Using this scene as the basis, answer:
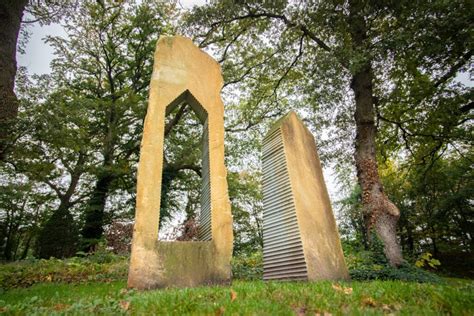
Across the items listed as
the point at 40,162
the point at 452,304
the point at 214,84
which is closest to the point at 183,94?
the point at 214,84

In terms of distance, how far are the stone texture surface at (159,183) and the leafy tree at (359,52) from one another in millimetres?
4822

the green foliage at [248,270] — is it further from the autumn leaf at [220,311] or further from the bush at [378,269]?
the autumn leaf at [220,311]

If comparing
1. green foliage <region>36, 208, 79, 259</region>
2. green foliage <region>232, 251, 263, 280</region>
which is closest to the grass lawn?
green foliage <region>232, 251, 263, 280</region>

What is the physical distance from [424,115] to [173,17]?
46.5 ft

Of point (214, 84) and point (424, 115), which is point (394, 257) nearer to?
point (214, 84)

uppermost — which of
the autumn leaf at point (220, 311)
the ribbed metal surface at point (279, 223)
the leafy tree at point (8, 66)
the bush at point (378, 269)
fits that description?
the leafy tree at point (8, 66)

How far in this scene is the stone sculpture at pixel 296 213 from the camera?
582 centimetres

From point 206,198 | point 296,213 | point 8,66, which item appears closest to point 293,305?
point 296,213

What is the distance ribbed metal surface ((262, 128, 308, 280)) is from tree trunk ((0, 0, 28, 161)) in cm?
598

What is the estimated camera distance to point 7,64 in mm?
7285

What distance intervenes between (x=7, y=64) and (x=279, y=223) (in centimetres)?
752

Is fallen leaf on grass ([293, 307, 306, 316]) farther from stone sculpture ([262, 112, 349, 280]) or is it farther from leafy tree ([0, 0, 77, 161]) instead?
leafy tree ([0, 0, 77, 161])

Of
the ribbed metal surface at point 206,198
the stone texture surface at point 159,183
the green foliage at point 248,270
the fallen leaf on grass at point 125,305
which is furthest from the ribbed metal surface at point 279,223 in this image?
the fallen leaf on grass at point 125,305

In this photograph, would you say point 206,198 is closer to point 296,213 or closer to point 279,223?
point 279,223
